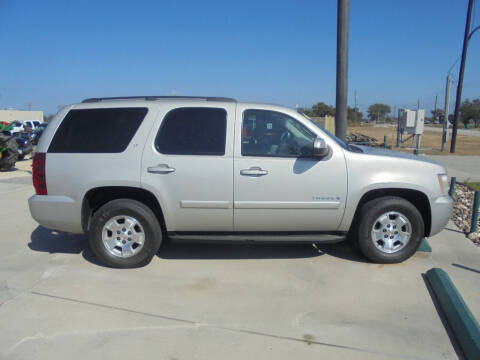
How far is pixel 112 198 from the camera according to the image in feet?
15.4

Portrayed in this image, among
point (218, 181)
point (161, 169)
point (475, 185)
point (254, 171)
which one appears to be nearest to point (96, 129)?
point (161, 169)

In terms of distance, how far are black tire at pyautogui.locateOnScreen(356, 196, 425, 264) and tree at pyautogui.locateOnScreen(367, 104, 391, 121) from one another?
10597 centimetres

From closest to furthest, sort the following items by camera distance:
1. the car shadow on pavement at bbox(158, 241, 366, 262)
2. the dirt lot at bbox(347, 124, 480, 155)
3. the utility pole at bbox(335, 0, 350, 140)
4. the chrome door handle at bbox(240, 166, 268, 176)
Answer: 1. the chrome door handle at bbox(240, 166, 268, 176)
2. the car shadow on pavement at bbox(158, 241, 366, 262)
3. the utility pole at bbox(335, 0, 350, 140)
4. the dirt lot at bbox(347, 124, 480, 155)

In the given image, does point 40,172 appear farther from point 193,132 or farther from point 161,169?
point 193,132

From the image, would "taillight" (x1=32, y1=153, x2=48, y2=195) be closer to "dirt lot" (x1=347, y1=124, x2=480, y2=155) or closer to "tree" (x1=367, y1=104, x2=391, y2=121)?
"dirt lot" (x1=347, y1=124, x2=480, y2=155)

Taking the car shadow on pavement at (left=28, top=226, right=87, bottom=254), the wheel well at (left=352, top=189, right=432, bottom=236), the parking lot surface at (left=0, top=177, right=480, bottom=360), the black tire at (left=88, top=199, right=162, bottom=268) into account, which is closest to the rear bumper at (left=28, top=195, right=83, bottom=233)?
the black tire at (left=88, top=199, right=162, bottom=268)

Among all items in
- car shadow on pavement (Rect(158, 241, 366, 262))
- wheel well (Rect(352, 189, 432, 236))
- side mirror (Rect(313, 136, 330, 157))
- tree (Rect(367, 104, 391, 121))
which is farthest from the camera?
tree (Rect(367, 104, 391, 121))

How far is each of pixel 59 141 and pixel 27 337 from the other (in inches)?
88.0

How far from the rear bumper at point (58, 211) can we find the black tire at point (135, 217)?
0.67 ft

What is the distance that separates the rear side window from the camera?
447 centimetres

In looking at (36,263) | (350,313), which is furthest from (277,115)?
(36,263)

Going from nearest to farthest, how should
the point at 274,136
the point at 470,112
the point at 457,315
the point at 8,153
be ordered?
the point at 457,315, the point at 274,136, the point at 8,153, the point at 470,112

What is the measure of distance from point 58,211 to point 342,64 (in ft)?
18.4

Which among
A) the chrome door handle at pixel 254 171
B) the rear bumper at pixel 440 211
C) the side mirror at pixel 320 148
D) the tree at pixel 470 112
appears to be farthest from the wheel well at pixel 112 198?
the tree at pixel 470 112
